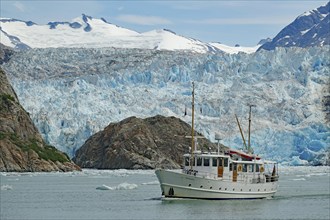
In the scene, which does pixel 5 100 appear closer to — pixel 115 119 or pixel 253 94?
pixel 115 119

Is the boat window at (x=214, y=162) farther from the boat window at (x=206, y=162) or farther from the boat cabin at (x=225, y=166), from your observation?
the boat window at (x=206, y=162)

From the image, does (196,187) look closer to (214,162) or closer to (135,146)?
(214,162)

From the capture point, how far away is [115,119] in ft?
390

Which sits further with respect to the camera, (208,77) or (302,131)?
(208,77)

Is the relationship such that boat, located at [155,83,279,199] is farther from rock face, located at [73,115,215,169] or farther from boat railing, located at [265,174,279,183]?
rock face, located at [73,115,215,169]

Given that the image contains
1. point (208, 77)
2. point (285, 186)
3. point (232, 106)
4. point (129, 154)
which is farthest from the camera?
point (208, 77)

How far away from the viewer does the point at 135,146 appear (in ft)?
370

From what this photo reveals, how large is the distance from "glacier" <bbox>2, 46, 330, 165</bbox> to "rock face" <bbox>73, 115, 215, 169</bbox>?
2.19m

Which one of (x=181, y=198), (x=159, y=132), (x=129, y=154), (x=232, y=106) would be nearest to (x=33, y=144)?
(x=129, y=154)

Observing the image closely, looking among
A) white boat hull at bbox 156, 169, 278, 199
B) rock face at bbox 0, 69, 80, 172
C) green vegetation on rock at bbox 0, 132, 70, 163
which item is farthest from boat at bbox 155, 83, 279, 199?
green vegetation on rock at bbox 0, 132, 70, 163

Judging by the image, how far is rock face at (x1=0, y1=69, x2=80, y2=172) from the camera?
93375 millimetres

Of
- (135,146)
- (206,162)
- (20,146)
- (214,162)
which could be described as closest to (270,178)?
(214,162)

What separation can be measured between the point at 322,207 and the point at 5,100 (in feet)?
205

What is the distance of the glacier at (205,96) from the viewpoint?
113m
